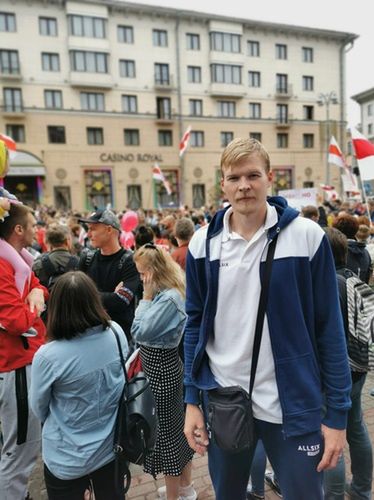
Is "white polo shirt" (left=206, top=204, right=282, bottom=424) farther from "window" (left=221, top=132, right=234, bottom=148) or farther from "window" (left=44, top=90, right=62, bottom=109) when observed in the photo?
"window" (left=221, top=132, right=234, bottom=148)

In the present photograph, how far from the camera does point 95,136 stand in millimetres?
35094

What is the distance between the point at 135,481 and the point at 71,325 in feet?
6.14

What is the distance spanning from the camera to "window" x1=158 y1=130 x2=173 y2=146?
122 feet

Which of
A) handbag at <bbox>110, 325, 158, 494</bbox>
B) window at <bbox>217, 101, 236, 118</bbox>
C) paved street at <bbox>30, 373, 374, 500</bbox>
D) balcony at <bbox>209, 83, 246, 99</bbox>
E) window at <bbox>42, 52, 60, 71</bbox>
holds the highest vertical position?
window at <bbox>42, 52, 60, 71</bbox>

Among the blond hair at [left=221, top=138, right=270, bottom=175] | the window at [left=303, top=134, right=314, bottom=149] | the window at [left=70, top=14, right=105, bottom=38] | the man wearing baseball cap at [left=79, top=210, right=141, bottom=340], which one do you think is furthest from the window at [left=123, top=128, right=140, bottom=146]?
the blond hair at [left=221, top=138, right=270, bottom=175]

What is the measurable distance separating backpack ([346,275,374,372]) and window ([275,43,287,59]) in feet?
145

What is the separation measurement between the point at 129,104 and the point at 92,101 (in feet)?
11.3

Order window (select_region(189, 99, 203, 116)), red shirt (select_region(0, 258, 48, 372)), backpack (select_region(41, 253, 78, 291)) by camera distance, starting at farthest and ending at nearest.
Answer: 1. window (select_region(189, 99, 203, 116))
2. backpack (select_region(41, 253, 78, 291))
3. red shirt (select_region(0, 258, 48, 372))

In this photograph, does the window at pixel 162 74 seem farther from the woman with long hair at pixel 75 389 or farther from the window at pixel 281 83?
the woman with long hair at pixel 75 389

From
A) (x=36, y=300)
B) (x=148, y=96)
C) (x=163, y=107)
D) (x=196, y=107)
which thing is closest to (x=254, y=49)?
(x=196, y=107)

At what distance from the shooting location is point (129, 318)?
3.49m

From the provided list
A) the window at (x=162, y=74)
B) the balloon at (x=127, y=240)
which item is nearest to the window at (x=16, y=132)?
the window at (x=162, y=74)

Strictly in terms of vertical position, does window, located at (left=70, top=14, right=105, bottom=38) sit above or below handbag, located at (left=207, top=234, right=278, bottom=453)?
above

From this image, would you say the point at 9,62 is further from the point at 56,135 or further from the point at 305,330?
the point at 305,330
